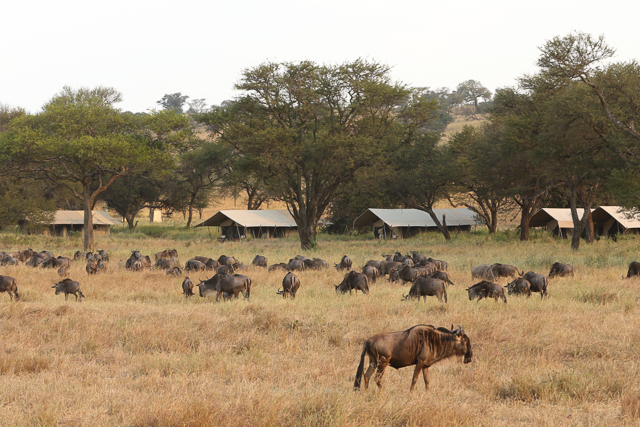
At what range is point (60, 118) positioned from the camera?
3797 cm

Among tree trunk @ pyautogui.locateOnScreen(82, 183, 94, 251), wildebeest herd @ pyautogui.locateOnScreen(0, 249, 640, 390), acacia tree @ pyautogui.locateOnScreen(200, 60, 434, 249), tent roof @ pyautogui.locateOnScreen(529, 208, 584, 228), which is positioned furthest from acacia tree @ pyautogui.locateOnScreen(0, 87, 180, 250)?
tent roof @ pyautogui.locateOnScreen(529, 208, 584, 228)

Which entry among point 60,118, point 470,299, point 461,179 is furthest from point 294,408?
point 461,179

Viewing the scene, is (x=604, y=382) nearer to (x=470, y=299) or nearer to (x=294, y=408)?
(x=294, y=408)

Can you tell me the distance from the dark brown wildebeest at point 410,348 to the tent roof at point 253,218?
50554 mm

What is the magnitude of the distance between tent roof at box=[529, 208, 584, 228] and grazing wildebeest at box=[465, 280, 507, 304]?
41207 millimetres

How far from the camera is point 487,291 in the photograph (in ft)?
46.6

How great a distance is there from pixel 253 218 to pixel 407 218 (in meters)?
16.7

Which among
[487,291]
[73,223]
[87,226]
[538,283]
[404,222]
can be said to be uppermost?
[404,222]

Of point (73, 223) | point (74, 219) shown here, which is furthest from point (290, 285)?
point (74, 219)

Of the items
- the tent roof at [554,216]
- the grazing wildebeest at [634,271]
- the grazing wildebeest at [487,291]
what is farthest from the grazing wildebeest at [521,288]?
the tent roof at [554,216]

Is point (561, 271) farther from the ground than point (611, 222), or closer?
closer

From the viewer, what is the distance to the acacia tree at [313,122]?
1464 inches

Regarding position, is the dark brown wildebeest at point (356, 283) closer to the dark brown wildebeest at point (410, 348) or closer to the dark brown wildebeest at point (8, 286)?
the dark brown wildebeest at point (410, 348)

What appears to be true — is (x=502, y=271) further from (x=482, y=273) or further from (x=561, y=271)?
(x=561, y=271)
